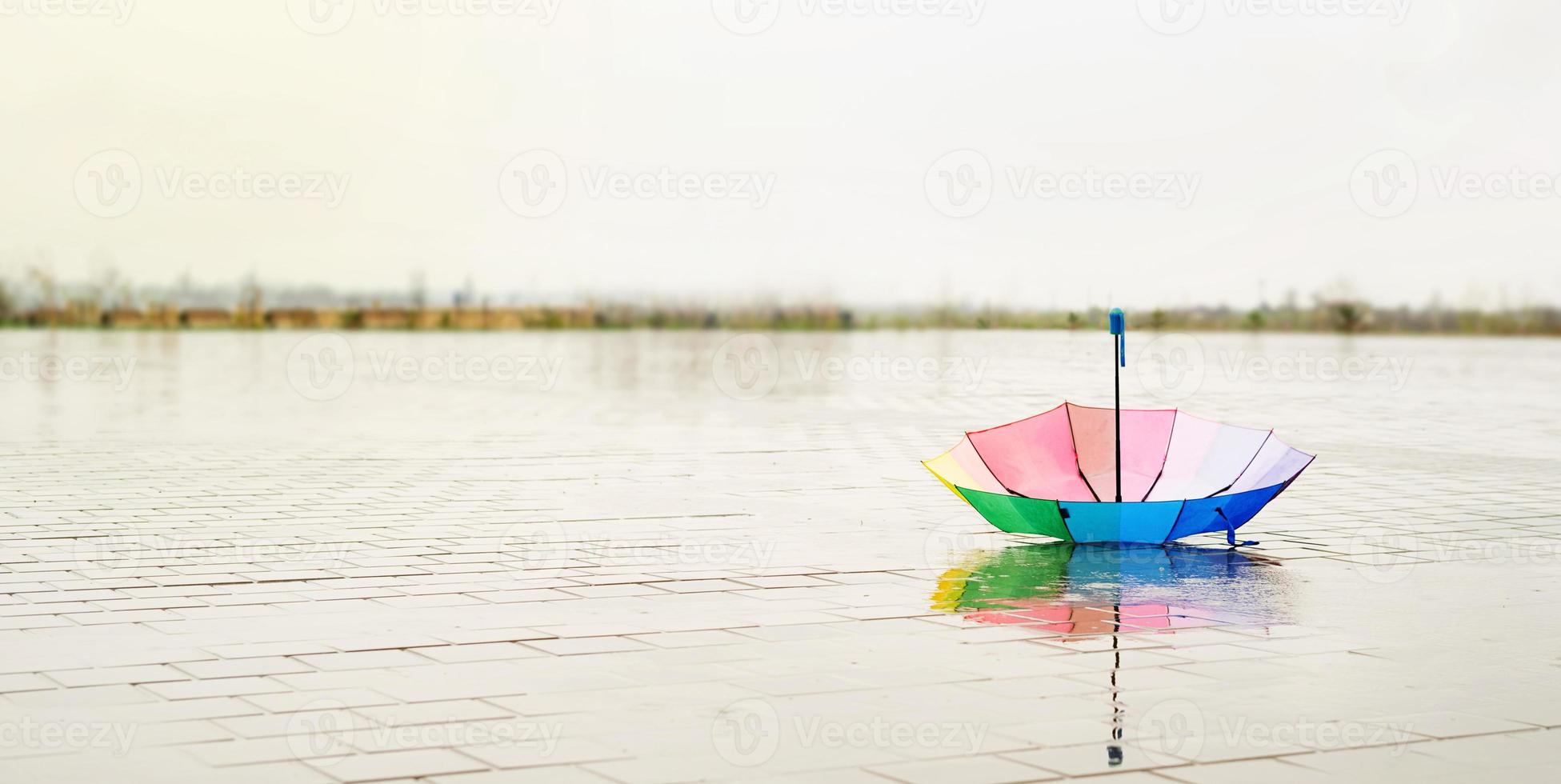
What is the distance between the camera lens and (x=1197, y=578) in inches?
341

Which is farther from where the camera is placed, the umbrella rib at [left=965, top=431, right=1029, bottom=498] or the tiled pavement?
the umbrella rib at [left=965, top=431, right=1029, bottom=498]

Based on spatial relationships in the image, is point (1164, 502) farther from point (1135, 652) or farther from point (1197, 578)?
point (1135, 652)

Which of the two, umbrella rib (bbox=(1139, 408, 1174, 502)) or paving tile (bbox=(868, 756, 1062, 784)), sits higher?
umbrella rib (bbox=(1139, 408, 1174, 502))

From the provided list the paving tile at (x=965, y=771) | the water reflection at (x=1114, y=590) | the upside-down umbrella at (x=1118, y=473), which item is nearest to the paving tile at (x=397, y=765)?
the paving tile at (x=965, y=771)

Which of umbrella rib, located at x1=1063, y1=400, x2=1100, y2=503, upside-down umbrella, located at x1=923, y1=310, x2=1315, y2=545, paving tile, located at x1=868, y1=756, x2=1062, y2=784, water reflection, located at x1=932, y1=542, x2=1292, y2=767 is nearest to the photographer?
paving tile, located at x1=868, y1=756, x2=1062, y2=784

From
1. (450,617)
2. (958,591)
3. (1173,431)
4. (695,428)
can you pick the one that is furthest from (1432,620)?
(695,428)

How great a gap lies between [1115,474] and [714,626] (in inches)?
145

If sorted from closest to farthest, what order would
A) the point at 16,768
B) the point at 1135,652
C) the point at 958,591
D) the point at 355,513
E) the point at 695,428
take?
1. the point at 16,768
2. the point at 1135,652
3. the point at 958,591
4. the point at 355,513
5. the point at 695,428

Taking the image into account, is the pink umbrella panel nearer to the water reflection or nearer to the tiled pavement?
the water reflection

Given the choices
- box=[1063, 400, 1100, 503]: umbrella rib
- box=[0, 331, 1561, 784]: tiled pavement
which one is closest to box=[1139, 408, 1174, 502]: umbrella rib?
box=[1063, 400, 1100, 503]: umbrella rib

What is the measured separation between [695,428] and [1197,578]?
11.6 metres

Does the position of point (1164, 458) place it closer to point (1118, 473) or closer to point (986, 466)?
point (1118, 473)

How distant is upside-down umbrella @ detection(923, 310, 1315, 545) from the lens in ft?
32.1

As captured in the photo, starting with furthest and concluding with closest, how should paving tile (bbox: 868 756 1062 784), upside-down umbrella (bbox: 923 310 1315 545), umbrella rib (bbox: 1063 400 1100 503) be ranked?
umbrella rib (bbox: 1063 400 1100 503) < upside-down umbrella (bbox: 923 310 1315 545) < paving tile (bbox: 868 756 1062 784)
